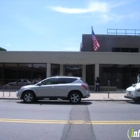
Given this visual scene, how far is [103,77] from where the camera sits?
2797 cm

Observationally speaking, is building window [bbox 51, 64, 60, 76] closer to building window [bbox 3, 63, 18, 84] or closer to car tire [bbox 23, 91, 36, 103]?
building window [bbox 3, 63, 18, 84]

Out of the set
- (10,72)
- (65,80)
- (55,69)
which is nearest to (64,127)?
(65,80)

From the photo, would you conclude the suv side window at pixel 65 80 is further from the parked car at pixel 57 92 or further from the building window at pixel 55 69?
the building window at pixel 55 69

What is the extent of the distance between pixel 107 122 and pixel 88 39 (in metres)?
25.0

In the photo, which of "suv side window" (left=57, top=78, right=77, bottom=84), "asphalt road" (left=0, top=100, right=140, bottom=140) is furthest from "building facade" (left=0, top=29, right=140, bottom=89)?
"asphalt road" (left=0, top=100, right=140, bottom=140)

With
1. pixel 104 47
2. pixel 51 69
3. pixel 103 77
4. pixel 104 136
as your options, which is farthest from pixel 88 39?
pixel 104 136

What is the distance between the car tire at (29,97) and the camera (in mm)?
14906

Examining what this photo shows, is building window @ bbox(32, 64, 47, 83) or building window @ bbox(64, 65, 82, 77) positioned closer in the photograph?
building window @ bbox(32, 64, 47, 83)

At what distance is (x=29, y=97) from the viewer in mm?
14906

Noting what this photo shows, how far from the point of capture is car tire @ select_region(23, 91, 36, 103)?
14906 millimetres

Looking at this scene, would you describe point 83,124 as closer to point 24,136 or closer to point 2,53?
point 24,136

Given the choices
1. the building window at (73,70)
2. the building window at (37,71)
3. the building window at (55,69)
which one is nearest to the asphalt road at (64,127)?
the building window at (37,71)

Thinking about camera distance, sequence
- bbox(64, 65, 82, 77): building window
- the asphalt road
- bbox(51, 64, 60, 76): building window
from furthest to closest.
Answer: bbox(64, 65, 82, 77): building window < bbox(51, 64, 60, 76): building window < the asphalt road

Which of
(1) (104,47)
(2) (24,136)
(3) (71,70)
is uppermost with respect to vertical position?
(1) (104,47)
